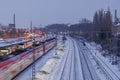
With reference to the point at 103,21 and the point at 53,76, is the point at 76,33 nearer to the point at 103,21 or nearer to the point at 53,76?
the point at 103,21

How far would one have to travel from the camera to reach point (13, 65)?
2652 centimetres

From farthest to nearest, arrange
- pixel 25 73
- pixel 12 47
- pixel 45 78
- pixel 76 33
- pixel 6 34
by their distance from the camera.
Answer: pixel 76 33
pixel 6 34
pixel 12 47
pixel 25 73
pixel 45 78

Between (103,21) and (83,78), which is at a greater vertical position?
(103,21)

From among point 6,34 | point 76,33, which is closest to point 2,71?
point 6,34

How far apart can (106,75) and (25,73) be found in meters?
8.64

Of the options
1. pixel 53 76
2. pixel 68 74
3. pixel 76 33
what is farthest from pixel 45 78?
pixel 76 33

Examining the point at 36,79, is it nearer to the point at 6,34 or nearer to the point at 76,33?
the point at 6,34

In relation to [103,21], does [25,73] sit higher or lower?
lower

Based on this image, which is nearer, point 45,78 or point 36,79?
point 36,79

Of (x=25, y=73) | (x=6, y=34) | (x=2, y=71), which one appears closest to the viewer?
(x=2, y=71)

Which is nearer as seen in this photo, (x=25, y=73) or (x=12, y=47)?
(x=25, y=73)

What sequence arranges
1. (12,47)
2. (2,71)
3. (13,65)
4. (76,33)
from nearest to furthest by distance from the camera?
(2,71) < (13,65) < (12,47) < (76,33)

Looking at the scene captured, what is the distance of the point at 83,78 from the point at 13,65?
24.8ft

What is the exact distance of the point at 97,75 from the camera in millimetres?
32438
